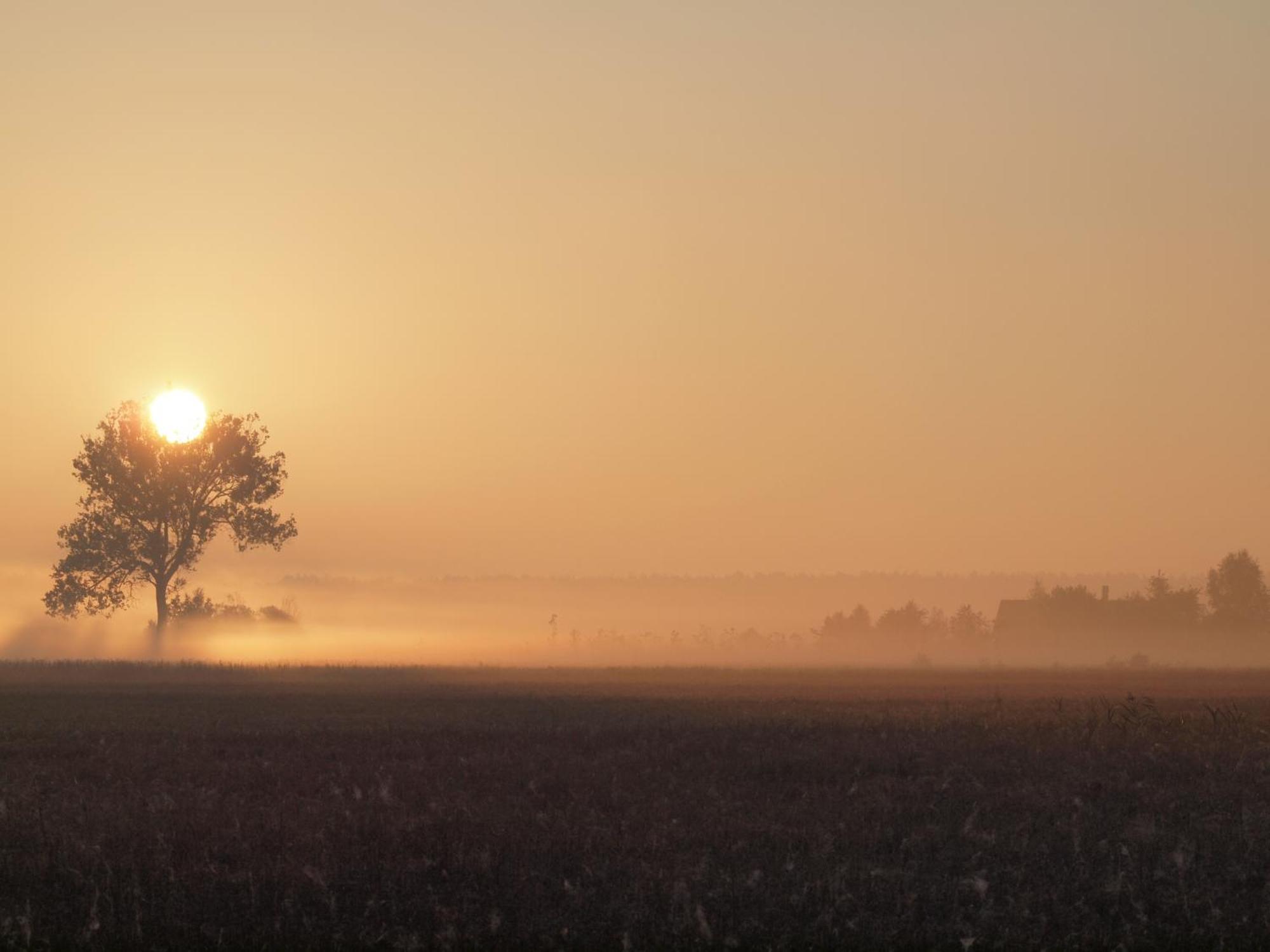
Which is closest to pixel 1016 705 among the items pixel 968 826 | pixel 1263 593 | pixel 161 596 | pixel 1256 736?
pixel 1256 736

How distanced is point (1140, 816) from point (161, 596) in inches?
2924

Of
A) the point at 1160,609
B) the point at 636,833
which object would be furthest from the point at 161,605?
the point at 1160,609

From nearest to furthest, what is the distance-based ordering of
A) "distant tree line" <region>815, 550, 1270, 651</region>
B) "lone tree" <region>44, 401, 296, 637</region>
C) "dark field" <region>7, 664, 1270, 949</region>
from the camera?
"dark field" <region>7, 664, 1270, 949</region> < "lone tree" <region>44, 401, 296, 637</region> < "distant tree line" <region>815, 550, 1270, 651</region>

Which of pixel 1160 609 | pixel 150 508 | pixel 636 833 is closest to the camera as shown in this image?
pixel 636 833

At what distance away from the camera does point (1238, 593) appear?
150500 mm

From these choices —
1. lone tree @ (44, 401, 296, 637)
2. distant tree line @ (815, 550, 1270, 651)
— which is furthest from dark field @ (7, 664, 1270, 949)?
distant tree line @ (815, 550, 1270, 651)

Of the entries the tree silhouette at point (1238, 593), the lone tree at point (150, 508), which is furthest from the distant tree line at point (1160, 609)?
the lone tree at point (150, 508)

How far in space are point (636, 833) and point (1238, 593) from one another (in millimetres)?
153011

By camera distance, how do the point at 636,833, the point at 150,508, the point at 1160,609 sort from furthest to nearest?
the point at 1160,609
the point at 150,508
the point at 636,833

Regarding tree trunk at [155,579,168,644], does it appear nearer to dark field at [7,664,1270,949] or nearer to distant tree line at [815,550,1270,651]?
dark field at [7,664,1270,949]

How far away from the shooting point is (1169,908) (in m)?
12.3

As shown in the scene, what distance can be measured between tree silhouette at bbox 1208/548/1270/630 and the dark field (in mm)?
134335

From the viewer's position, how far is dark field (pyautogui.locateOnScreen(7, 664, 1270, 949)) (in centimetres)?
1173

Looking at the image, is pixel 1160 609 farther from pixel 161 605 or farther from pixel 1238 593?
pixel 161 605
